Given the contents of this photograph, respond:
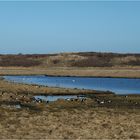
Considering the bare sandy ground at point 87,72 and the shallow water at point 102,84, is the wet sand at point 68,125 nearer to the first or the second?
the shallow water at point 102,84

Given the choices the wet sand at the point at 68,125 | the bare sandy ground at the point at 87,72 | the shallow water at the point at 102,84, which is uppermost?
the bare sandy ground at the point at 87,72

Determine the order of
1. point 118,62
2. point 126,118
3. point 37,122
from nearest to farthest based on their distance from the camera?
point 37,122 → point 126,118 → point 118,62

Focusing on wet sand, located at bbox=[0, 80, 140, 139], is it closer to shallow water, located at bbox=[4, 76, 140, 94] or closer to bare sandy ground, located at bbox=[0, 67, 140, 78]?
shallow water, located at bbox=[4, 76, 140, 94]

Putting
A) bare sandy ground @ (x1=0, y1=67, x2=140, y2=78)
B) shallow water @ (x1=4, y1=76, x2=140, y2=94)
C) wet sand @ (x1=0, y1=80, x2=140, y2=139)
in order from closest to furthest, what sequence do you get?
wet sand @ (x1=0, y1=80, x2=140, y2=139)
shallow water @ (x1=4, y1=76, x2=140, y2=94)
bare sandy ground @ (x1=0, y1=67, x2=140, y2=78)

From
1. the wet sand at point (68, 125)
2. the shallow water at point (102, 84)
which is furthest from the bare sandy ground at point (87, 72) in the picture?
the wet sand at point (68, 125)

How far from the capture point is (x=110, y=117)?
76.2ft

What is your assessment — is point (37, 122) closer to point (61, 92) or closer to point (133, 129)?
point (133, 129)

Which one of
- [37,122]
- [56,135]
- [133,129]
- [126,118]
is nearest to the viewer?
[56,135]

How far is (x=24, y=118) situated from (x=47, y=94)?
74.8ft

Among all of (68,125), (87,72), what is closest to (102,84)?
(87,72)

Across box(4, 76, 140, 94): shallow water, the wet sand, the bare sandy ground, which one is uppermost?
the bare sandy ground

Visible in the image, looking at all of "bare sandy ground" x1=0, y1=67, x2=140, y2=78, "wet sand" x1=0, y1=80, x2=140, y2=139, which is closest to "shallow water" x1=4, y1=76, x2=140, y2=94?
"bare sandy ground" x1=0, y1=67, x2=140, y2=78

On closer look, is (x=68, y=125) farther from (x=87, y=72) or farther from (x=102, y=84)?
(x=87, y=72)

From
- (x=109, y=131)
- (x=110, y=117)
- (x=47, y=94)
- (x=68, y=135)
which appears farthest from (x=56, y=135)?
(x=47, y=94)
